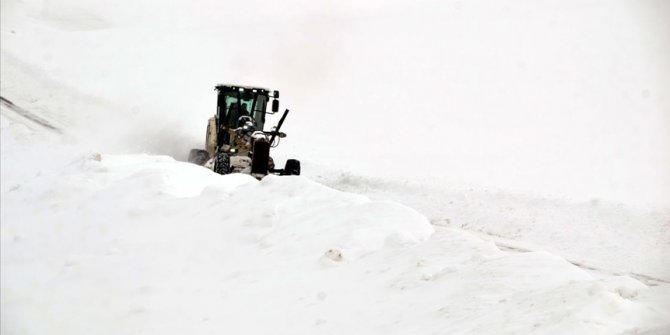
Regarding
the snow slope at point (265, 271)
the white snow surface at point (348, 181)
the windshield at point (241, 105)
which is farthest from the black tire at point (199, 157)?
the snow slope at point (265, 271)

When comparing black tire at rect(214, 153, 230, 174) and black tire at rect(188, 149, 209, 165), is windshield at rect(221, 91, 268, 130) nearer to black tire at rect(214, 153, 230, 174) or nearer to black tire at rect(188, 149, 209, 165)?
black tire at rect(188, 149, 209, 165)

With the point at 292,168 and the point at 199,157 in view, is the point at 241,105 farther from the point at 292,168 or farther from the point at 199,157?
the point at 199,157

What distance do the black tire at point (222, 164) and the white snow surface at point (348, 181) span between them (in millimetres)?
1650

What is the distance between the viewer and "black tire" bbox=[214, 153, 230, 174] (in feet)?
44.3

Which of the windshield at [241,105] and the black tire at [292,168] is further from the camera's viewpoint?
the windshield at [241,105]

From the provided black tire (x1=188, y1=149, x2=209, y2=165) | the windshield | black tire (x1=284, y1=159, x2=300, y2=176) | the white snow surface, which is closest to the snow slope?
the white snow surface

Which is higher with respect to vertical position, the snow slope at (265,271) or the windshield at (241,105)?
the windshield at (241,105)

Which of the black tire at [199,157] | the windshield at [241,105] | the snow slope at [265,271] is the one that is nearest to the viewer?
the snow slope at [265,271]

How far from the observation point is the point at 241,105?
52.5 feet

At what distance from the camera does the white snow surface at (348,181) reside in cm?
542

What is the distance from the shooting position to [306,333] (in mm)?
4973

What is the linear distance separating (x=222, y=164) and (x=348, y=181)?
16.8 feet

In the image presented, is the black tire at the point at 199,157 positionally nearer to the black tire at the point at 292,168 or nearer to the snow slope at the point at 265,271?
the black tire at the point at 292,168

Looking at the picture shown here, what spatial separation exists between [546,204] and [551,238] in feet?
10.9
